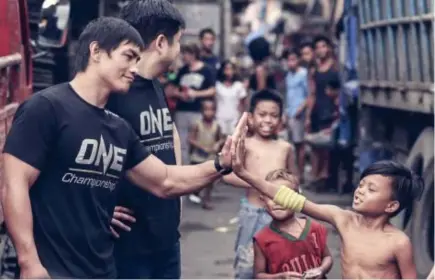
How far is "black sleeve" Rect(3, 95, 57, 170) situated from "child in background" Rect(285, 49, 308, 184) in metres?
11.2

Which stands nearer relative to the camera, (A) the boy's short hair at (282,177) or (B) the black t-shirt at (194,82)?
(A) the boy's short hair at (282,177)

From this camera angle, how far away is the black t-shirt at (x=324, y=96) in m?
14.8

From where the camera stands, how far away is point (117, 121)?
473 centimetres

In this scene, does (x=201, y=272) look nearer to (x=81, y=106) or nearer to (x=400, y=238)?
(x=400, y=238)

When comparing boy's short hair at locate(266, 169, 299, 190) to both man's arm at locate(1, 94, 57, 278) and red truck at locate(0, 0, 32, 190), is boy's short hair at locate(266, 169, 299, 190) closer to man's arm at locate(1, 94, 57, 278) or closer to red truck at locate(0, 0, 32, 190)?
red truck at locate(0, 0, 32, 190)

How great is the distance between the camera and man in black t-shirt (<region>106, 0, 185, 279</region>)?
5344mm

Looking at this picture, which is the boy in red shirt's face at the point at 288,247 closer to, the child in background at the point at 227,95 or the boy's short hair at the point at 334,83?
the boy's short hair at the point at 334,83

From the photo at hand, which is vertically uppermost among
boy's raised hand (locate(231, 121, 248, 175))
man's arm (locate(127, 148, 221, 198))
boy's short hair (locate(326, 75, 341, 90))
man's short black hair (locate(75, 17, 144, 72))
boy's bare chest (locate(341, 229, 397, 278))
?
man's short black hair (locate(75, 17, 144, 72))

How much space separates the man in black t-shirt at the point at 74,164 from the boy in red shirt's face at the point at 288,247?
3.94ft

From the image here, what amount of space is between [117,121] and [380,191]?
3.95ft

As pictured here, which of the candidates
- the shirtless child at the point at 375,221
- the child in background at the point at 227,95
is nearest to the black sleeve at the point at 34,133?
the shirtless child at the point at 375,221

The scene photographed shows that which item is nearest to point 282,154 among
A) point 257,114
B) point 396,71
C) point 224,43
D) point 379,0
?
point 257,114

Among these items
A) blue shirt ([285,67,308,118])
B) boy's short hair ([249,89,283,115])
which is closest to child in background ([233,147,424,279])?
boy's short hair ([249,89,283,115])

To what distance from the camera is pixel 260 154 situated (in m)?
6.91
